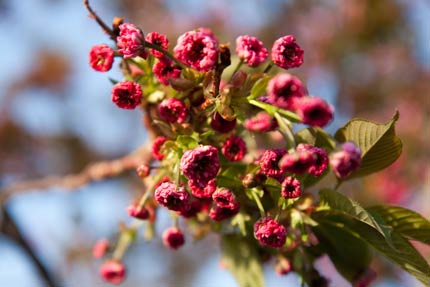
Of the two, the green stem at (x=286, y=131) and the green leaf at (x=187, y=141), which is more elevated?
the green leaf at (x=187, y=141)

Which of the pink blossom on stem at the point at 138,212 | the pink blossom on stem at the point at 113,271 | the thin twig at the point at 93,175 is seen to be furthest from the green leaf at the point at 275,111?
the pink blossom on stem at the point at 113,271

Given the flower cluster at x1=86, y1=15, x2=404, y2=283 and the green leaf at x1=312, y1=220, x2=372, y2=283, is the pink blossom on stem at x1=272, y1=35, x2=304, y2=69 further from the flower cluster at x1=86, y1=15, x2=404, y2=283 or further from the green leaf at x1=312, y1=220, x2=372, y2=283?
the green leaf at x1=312, y1=220, x2=372, y2=283

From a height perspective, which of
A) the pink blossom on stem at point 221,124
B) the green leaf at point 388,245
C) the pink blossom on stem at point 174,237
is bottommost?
the green leaf at point 388,245

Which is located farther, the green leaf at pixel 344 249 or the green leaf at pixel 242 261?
the green leaf at pixel 242 261

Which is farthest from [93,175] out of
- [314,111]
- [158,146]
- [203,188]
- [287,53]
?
[314,111]

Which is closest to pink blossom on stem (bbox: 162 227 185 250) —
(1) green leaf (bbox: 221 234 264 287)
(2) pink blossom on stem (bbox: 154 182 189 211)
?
(1) green leaf (bbox: 221 234 264 287)

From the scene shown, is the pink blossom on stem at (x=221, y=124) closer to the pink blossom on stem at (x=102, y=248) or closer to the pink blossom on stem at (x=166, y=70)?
the pink blossom on stem at (x=166, y=70)

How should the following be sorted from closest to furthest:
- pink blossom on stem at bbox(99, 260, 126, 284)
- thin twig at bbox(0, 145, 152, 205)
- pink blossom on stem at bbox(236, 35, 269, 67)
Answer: pink blossom on stem at bbox(236, 35, 269, 67) < pink blossom on stem at bbox(99, 260, 126, 284) < thin twig at bbox(0, 145, 152, 205)
